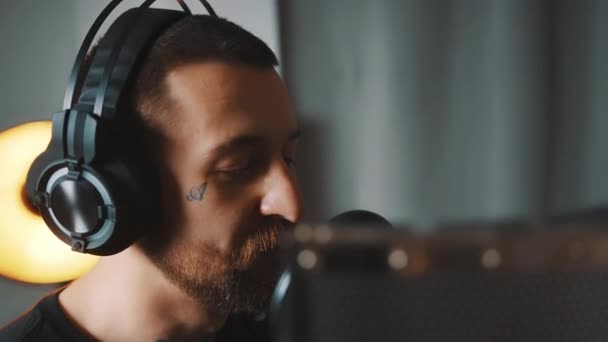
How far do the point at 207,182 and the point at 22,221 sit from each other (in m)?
0.27

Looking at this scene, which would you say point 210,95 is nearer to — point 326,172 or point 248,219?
point 248,219

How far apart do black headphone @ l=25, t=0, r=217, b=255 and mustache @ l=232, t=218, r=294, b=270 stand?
115 millimetres

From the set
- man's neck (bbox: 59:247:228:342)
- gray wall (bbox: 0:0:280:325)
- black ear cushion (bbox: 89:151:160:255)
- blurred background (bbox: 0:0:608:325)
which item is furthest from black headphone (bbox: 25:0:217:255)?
blurred background (bbox: 0:0:608:325)

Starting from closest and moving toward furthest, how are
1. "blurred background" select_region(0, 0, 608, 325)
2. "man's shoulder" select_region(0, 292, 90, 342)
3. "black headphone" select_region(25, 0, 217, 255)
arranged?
"black headphone" select_region(25, 0, 217, 255)
"man's shoulder" select_region(0, 292, 90, 342)
"blurred background" select_region(0, 0, 608, 325)

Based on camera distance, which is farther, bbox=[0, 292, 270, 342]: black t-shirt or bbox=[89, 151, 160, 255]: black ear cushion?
bbox=[0, 292, 270, 342]: black t-shirt

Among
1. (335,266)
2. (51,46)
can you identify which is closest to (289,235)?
(335,266)

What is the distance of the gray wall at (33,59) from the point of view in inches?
38.3

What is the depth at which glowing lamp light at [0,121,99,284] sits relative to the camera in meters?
0.74

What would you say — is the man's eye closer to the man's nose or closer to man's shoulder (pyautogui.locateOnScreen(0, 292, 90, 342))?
the man's nose

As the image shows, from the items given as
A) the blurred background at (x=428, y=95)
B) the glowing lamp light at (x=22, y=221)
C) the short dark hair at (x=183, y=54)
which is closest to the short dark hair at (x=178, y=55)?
the short dark hair at (x=183, y=54)

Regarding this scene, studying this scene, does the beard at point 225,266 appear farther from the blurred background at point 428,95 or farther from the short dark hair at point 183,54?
the blurred background at point 428,95

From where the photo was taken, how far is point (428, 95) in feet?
4.31

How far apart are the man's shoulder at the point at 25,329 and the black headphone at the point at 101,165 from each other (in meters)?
0.16

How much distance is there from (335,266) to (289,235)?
25 mm
